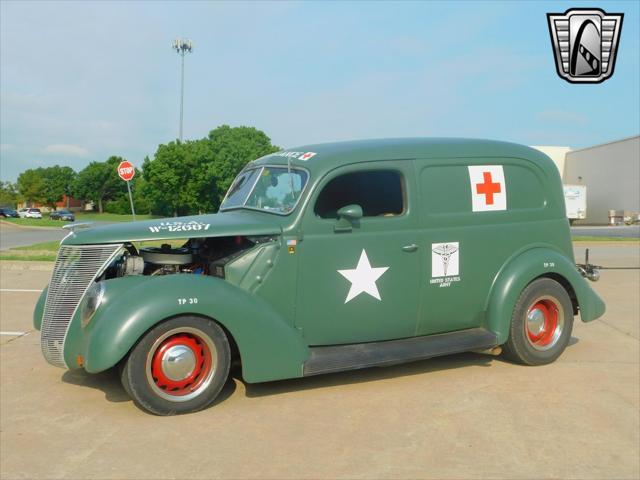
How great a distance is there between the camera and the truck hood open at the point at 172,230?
4520mm

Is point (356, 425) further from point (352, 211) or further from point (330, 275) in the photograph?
point (352, 211)

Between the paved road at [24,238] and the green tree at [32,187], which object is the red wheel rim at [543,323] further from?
the green tree at [32,187]

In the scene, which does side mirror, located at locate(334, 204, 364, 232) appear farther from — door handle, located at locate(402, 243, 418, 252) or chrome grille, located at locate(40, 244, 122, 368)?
chrome grille, located at locate(40, 244, 122, 368)

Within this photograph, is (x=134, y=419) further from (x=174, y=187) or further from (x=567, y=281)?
(x=174, y=187)

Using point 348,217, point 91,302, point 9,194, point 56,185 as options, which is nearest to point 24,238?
point 91,302

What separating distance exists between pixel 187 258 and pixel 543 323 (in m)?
3.33

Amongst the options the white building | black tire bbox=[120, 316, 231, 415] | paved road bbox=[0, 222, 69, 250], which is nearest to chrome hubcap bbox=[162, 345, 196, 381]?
black tire bbox=[120, 316, 231, 415]

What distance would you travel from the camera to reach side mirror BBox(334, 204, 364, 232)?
4.68 meters

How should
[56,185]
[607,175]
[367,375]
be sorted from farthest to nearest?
[56,185] < [607,175] < [367,375]

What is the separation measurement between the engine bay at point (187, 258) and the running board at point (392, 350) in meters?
0.99

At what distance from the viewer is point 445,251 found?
5.16 m

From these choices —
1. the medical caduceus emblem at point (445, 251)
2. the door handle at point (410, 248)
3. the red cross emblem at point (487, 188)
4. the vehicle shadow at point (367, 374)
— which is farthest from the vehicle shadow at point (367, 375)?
the red cross emblem at point (487, 188)

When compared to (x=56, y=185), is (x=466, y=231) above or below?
below

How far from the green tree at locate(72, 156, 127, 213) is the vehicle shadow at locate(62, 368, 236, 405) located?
90946 mm
